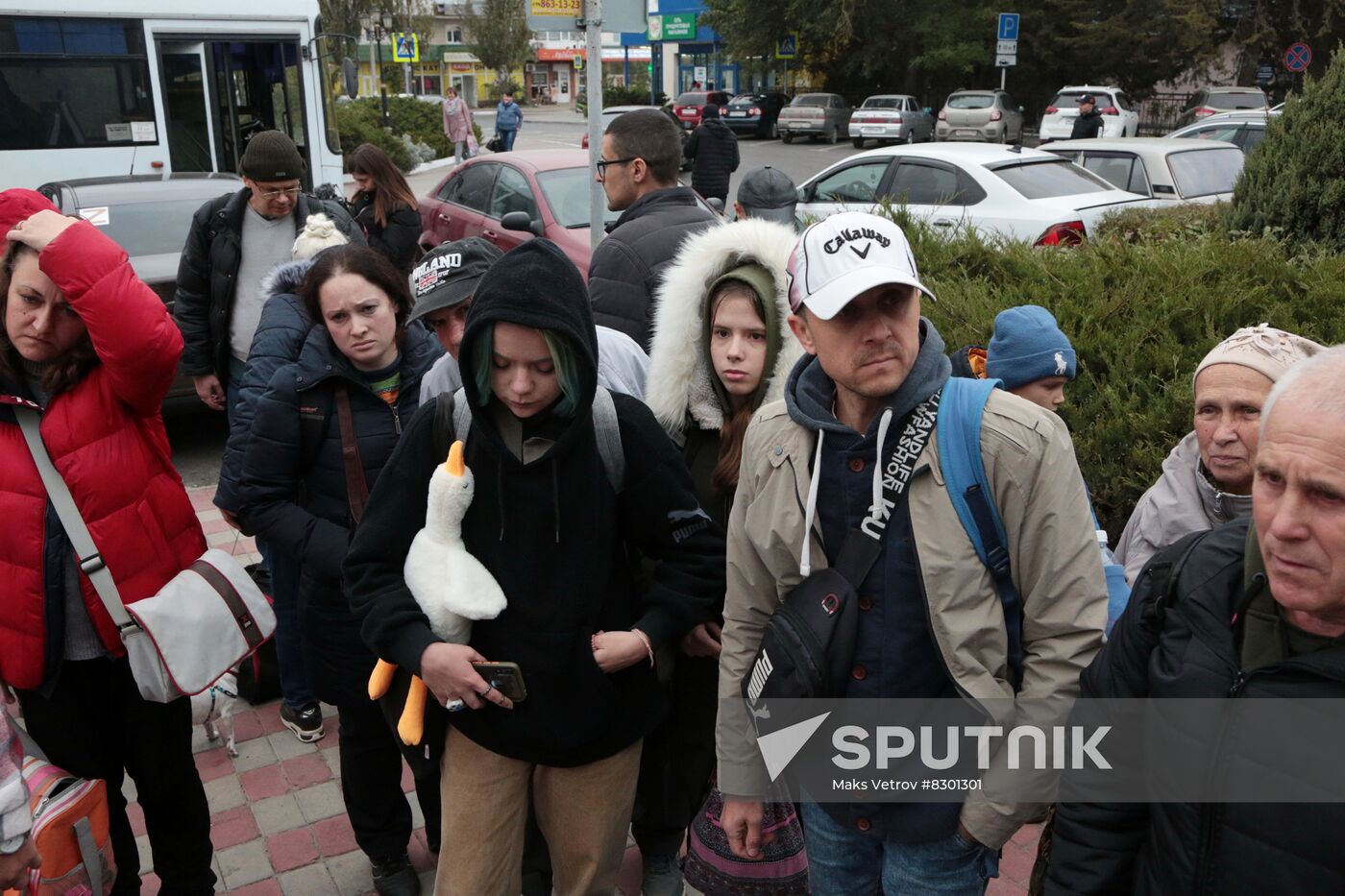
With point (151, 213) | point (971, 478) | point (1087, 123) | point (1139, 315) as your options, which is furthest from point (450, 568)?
point (1087, 123)

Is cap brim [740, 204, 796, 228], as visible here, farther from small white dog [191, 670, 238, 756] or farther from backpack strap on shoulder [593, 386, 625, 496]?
backpack strap on shoulder [593, 386, 625, 496]

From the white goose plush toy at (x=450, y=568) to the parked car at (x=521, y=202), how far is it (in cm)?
654

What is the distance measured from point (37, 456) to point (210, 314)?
94.0 inches

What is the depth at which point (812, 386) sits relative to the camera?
219 centimetres

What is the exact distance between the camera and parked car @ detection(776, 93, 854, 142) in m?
35.0

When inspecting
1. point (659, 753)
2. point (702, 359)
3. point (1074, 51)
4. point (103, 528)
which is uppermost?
point (1074, 51)

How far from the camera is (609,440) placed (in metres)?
2.41

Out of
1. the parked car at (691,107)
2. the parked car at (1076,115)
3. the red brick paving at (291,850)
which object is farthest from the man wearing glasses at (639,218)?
the parked car at (691,107)

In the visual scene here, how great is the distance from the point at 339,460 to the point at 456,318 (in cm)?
52

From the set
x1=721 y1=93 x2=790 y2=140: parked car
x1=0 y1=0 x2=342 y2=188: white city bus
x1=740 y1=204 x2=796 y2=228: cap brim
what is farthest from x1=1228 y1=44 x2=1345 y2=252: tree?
x1=721 y1=93 x2=790 y2=140: parked car

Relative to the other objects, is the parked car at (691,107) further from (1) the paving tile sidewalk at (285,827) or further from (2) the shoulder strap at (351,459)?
(2) the shoulder strap at (351,459)

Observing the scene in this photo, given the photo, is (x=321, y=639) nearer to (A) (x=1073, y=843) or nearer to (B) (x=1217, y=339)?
(A) (x=1073, y=843)

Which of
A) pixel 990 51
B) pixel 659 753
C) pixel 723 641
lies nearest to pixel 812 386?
pixel 723 641

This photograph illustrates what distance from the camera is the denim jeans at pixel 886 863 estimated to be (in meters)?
2.18
